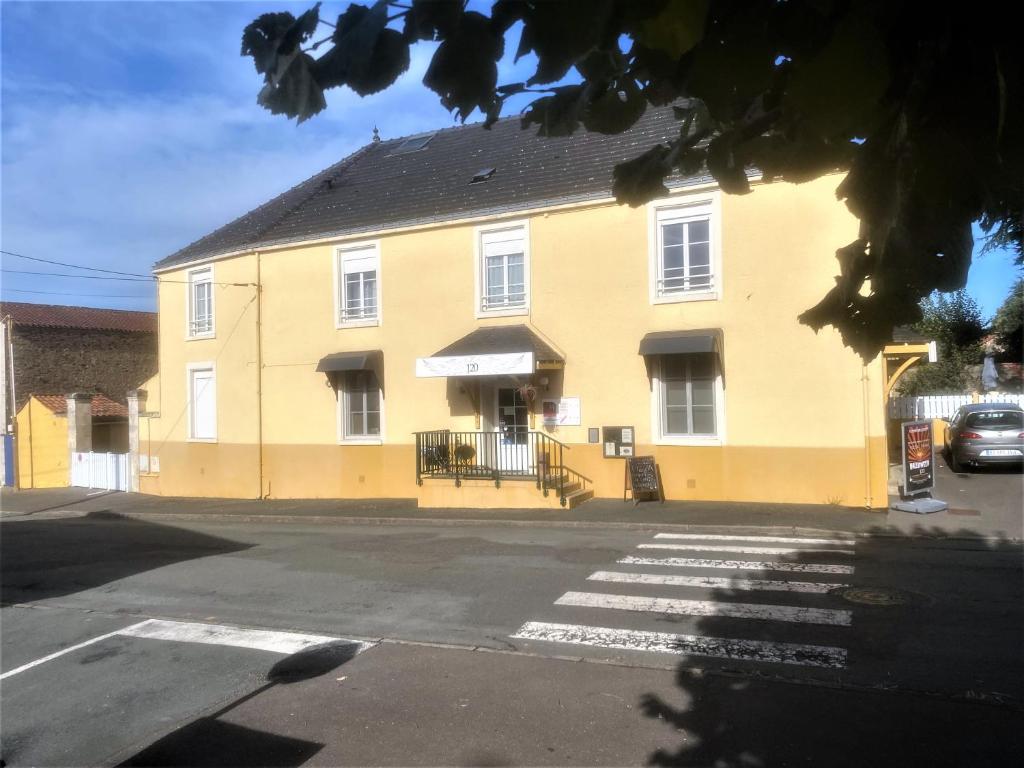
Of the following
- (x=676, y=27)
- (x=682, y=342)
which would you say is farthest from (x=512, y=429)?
(x=676, y=27)

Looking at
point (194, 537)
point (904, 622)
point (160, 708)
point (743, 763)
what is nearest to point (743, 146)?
point (743, 763)

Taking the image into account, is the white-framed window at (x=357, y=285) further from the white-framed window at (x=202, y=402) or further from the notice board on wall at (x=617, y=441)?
the notice board on wall at (x=617, y=441)

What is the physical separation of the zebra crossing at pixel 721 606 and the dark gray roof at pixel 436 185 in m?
7.29

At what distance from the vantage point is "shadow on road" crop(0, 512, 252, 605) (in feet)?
34.6

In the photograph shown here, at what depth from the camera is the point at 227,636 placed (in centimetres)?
738

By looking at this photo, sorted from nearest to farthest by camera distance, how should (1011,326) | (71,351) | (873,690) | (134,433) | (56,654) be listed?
1. (873,690)
2. (56,654)
3. (134,433)
4. (71,351)
5. (1011,326)

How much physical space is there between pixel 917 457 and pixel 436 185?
11604 mm

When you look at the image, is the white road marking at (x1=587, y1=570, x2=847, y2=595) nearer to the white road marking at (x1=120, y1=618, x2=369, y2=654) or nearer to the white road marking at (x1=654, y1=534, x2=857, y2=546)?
the white road marking at (x1=654, y1=534, x2=857, y2=546)

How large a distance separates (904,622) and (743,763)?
3.27 meters

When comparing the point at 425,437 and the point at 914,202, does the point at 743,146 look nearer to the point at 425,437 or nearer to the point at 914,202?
the point at 914,202

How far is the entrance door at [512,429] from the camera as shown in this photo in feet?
54.6

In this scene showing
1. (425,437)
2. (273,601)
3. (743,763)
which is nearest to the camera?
(743,763)

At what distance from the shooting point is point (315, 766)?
178 inches

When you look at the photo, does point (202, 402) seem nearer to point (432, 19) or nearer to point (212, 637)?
point (212, 637)
